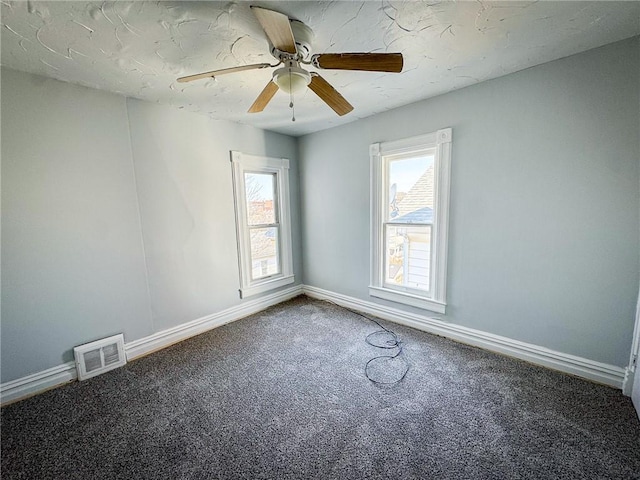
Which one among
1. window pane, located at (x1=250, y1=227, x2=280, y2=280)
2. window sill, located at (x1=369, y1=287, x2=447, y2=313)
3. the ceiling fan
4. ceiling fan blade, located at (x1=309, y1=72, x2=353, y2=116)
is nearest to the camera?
the ceiling fan

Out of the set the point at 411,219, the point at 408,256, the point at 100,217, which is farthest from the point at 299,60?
the point at 408,256

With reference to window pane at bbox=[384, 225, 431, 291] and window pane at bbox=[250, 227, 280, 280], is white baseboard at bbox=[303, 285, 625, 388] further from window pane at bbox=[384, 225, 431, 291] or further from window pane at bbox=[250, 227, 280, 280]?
window pane at bbox=[250, 227, 280, 280]

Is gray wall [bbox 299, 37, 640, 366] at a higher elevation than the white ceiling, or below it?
below

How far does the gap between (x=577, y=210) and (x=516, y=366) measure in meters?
1.31

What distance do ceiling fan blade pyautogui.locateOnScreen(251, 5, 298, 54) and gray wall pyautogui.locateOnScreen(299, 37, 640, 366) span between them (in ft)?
5.60

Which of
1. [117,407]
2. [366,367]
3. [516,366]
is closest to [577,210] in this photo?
[516,366]

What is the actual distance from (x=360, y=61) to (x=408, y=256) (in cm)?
206

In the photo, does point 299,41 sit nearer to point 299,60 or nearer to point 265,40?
point 299,60

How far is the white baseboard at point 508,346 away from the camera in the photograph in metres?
1.87

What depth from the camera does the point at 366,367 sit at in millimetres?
2188

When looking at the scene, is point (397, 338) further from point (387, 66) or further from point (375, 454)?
point (387, 66)

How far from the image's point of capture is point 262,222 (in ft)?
11.5

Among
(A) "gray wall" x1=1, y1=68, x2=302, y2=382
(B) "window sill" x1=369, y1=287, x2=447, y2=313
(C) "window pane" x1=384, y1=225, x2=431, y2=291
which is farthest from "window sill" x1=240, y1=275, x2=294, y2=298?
(C) "window pane" x1=384, y1=225, x2=431, y2=291

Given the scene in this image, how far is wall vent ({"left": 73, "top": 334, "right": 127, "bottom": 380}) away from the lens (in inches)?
82.4
